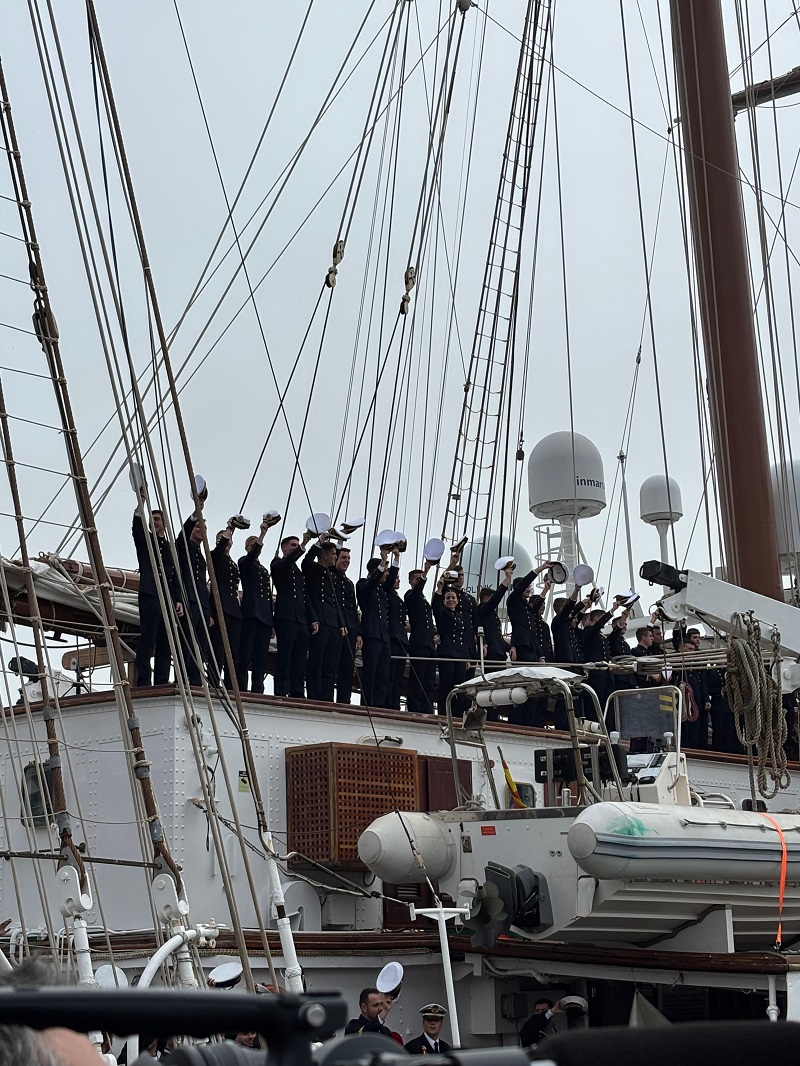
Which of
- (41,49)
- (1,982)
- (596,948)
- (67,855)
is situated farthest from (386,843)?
(1,982)

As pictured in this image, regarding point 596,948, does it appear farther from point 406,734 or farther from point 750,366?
point 750,366

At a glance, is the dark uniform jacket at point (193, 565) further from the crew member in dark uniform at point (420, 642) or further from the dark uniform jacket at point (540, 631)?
the dark uniform jacket at point (540, 631)

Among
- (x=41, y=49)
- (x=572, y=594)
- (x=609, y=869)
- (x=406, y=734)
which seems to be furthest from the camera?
(x=572, y=594)

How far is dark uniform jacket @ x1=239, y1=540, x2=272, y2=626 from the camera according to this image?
43.9 feet

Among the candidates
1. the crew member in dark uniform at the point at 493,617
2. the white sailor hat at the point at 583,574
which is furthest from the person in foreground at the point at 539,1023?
the white sailor hat at the point at 583,574

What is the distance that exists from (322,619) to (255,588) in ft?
2.85

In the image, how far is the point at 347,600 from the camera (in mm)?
14422

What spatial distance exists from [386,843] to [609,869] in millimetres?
1966

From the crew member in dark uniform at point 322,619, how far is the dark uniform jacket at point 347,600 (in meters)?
0.07

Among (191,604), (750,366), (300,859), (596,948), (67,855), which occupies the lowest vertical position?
(596,948)

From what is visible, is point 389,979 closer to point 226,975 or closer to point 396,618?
point 226,975

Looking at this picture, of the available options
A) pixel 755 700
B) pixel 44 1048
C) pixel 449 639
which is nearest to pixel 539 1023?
pixel 755 700

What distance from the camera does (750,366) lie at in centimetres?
1523

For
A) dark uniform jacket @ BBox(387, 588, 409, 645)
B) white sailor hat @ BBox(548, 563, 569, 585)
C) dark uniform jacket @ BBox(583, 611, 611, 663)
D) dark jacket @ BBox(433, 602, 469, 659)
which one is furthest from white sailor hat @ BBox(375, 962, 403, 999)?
dark uniform jacket @ BBox(583, 611, 611, 663)
